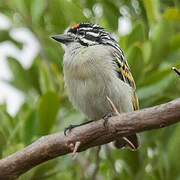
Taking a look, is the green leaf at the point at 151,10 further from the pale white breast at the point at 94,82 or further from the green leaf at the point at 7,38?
the green leaf at the point at 7,38

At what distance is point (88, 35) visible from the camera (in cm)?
458

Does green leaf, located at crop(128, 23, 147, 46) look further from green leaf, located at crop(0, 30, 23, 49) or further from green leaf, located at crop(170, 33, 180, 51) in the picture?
green leaf, located at crop(0, 30, 23, 49)

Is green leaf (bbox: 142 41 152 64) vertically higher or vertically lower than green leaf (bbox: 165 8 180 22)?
lower

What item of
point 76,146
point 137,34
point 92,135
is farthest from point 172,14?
point 76,146

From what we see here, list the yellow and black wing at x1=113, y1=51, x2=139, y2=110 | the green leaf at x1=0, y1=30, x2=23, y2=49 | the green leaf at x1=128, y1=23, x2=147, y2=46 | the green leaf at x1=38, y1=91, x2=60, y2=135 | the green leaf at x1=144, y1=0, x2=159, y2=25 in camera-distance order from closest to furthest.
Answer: the green leaf at x1=38, y1=91, x2=60, y2=135 → the green leaf at x1=128, y1=23, x2=147, y2=46 → the yellow and black wing at x1=113, y1=51, x2=139, y2=110 → the green leaf at x1=144, y1=0, x2=159, y2=25 → the green leaf at x1=0, y1=30, x2=23, y2=49

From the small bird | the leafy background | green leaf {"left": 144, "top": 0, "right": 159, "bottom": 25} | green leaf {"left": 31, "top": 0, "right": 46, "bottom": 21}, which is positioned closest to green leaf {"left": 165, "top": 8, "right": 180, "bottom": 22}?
the leafy background

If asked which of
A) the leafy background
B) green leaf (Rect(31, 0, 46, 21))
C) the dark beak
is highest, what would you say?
green leaf (Rect(31, 0, 46, 21))

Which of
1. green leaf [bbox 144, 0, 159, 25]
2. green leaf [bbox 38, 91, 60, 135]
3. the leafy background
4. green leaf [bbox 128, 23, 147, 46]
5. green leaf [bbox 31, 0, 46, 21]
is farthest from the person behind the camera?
green leaf [bbox 31, 0, 46, 21]

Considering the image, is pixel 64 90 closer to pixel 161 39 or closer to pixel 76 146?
pixel 161 39

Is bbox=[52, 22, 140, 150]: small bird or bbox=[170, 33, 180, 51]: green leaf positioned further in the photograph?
bbox=[170, 33, 180, 51]: green leaf

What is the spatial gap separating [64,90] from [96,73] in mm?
656

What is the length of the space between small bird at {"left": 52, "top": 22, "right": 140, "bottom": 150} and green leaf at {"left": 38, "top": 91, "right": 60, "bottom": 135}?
300 mm

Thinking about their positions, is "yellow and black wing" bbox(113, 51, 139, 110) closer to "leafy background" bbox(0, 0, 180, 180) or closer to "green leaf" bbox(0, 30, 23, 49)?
"leafy background" bbox(0, 0, 180, 180)

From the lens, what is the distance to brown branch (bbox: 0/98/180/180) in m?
2.84
